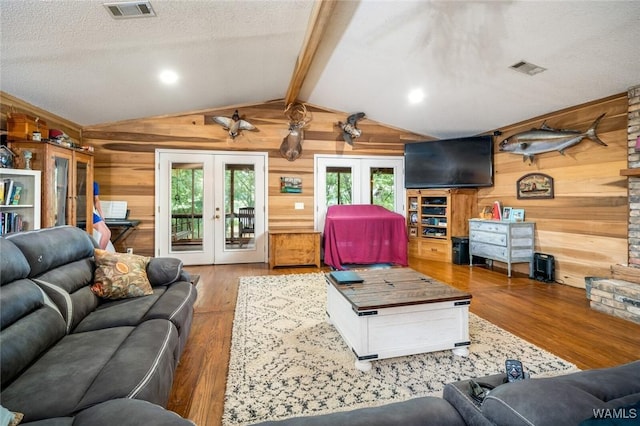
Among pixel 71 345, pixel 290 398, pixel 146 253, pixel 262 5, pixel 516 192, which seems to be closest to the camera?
pixel 71 345

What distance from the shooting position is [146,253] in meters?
5.29

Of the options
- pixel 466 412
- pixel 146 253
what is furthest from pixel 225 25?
pixel 146 253

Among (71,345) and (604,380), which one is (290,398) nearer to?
(71,345)

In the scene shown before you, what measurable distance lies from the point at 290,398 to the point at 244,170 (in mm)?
4464

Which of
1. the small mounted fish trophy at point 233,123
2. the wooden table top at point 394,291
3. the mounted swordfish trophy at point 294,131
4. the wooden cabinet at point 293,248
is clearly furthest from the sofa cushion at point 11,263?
the mounted swordfish trophy at point 294,131

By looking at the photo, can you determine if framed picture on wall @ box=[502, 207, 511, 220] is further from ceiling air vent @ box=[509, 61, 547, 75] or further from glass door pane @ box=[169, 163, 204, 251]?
glass door pane @ box=[169, 163, 204, 251]

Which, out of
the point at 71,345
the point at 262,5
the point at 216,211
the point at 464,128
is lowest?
the point at 71,345

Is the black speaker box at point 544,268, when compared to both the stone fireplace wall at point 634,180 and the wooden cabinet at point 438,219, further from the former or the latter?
the wooden cabinet at point 438,219

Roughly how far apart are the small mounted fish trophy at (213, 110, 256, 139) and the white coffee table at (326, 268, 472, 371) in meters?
4.06

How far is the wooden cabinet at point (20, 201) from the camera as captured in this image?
301 centimetres

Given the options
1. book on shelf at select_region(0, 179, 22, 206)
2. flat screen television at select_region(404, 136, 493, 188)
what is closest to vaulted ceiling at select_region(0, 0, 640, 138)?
flat screen television at select_region(404, 136, 493, 188)

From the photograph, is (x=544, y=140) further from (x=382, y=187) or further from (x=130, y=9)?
(x=130, y=9)

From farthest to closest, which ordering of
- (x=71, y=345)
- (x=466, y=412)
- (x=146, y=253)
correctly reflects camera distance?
(x=146, y=253) → (x=71, y=345) → (x=466, y=412)

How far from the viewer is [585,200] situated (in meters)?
3.91
